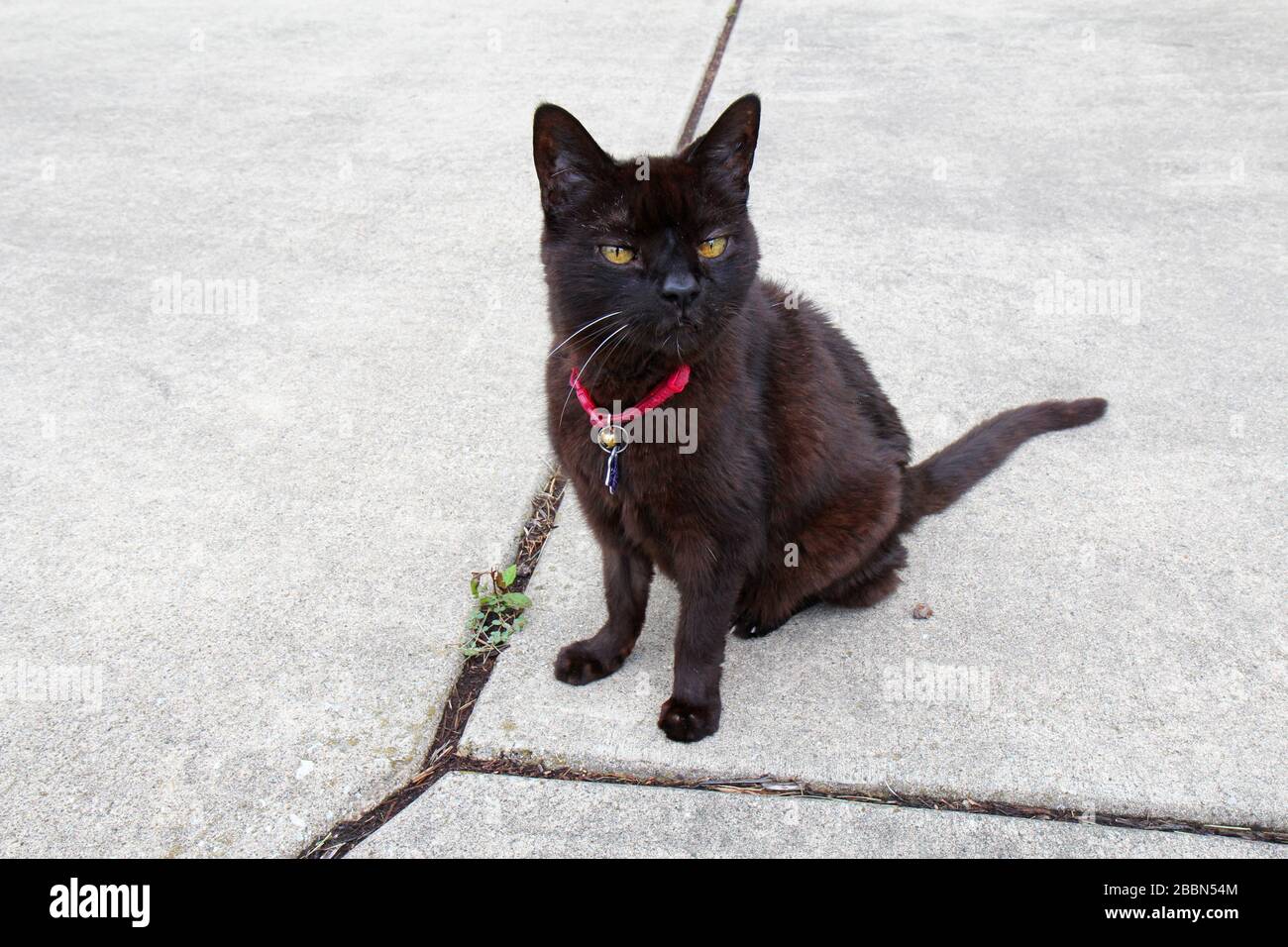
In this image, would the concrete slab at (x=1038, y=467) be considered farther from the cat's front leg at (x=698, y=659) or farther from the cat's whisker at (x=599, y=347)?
the cat's whisker at (x=599, y=347)

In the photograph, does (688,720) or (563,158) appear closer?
(563,158)

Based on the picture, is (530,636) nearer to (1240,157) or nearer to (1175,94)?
(1240,157)

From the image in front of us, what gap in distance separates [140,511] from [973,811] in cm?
221

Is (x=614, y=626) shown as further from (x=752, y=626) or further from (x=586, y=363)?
(x=586, y=363)

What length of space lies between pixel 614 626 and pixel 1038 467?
137cm

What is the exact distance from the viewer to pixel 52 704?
2113 millimetres

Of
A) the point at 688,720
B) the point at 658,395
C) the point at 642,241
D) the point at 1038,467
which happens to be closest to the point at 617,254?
the point at 642,241

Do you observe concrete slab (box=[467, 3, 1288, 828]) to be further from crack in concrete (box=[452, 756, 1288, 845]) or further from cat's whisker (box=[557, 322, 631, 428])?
cat's whisker (box=[557, 322, 631, 428])

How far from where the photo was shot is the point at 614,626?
7.44ft

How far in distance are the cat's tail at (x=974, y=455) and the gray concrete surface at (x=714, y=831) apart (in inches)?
31.9

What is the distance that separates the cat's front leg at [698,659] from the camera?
6.78 feet

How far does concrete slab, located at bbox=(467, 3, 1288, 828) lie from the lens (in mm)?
2037
